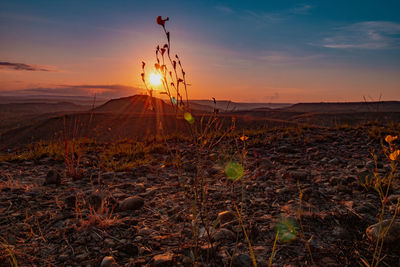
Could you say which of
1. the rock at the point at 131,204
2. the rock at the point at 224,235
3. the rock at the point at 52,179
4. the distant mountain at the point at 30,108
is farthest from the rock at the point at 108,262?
the distant mountain at the point at 30,108

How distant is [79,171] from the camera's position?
3.21m

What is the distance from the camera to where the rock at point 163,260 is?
1483 millimetres

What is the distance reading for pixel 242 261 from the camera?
1.52 meters

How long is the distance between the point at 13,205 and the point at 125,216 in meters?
1.05

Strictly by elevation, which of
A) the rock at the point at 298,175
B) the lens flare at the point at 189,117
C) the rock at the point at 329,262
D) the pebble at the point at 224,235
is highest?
the lens flare at the point at 189,117

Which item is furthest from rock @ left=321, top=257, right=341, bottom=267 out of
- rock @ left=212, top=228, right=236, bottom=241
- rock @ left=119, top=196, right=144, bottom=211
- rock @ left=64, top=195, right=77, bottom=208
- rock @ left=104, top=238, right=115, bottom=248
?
rock @ left=64, top=195, right=77, bottom=208

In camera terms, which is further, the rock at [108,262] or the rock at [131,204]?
the rock at [131,204]

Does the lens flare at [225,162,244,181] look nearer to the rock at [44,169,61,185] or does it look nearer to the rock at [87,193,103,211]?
the rock at [87,193,103,211]

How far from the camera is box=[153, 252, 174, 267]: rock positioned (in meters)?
1.48

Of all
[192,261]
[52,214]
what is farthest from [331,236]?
[52,214]

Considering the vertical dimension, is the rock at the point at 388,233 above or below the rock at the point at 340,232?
above

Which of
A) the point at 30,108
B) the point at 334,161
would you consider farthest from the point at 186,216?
the point at 30,108

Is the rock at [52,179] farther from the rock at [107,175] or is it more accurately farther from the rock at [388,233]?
the rock at [388,233]

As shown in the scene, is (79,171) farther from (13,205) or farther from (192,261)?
(192,261)
